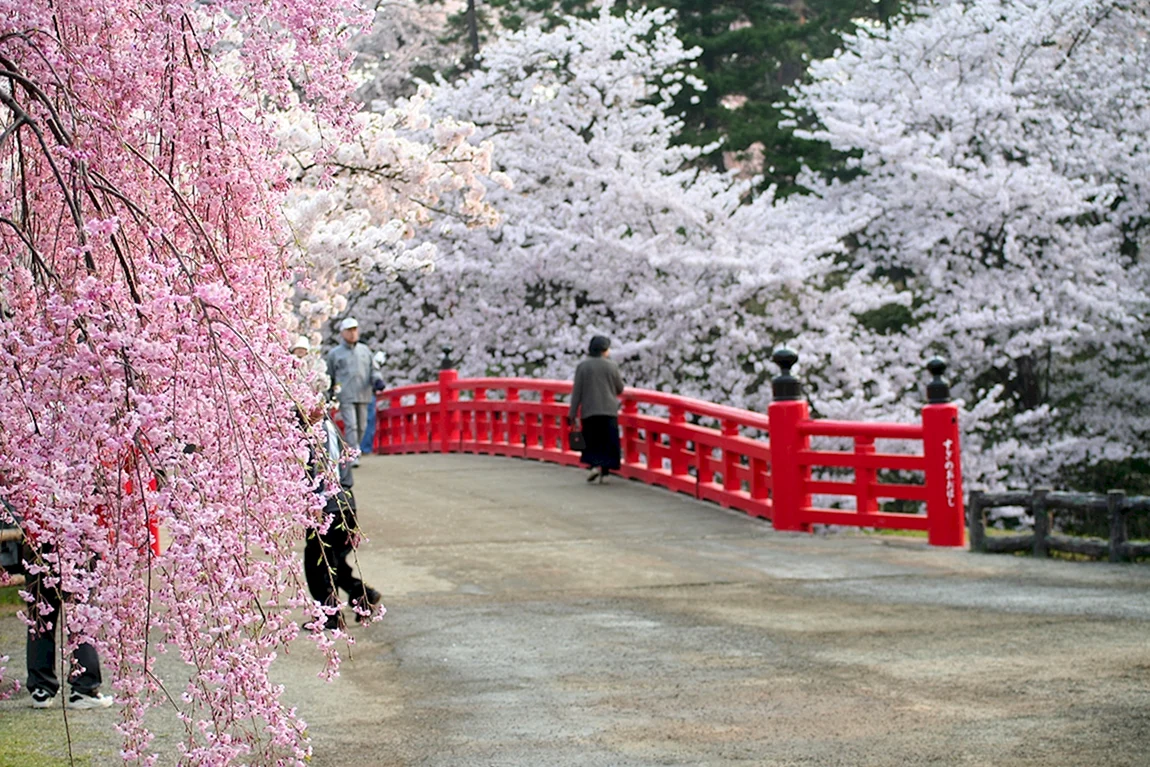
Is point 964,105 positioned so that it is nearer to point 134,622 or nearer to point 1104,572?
point 1104,572

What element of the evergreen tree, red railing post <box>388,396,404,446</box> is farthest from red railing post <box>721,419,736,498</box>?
the evergreen tree

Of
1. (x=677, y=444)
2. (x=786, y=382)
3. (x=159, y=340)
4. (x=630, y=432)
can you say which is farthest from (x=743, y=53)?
(x=159, y=340)

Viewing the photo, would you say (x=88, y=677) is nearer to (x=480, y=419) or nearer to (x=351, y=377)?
(x=351, y=377)

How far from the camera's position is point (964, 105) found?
66.8ft

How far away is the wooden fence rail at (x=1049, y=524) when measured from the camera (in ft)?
34.2

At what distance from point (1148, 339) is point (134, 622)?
1824cm

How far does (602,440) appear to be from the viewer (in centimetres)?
1546

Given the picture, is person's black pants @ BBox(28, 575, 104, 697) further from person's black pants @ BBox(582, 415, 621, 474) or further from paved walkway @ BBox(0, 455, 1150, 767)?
person's black pants @ BBox(582, 415, 621, 474)

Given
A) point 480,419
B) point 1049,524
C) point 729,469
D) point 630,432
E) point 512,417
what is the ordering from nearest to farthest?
1. point 1049,524
2. point 729,469
3. point 630,432
4. point 512,417
5. point 480,419

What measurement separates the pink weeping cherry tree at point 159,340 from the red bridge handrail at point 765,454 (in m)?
8.10

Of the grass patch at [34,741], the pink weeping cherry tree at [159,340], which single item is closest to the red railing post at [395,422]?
the grass patch at [34,741]

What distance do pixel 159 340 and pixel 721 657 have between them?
4676 millimetres

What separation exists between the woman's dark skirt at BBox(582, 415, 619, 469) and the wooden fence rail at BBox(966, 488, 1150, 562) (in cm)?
474

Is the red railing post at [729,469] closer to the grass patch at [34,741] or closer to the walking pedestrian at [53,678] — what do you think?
the walking pedestrian at [53,678]
